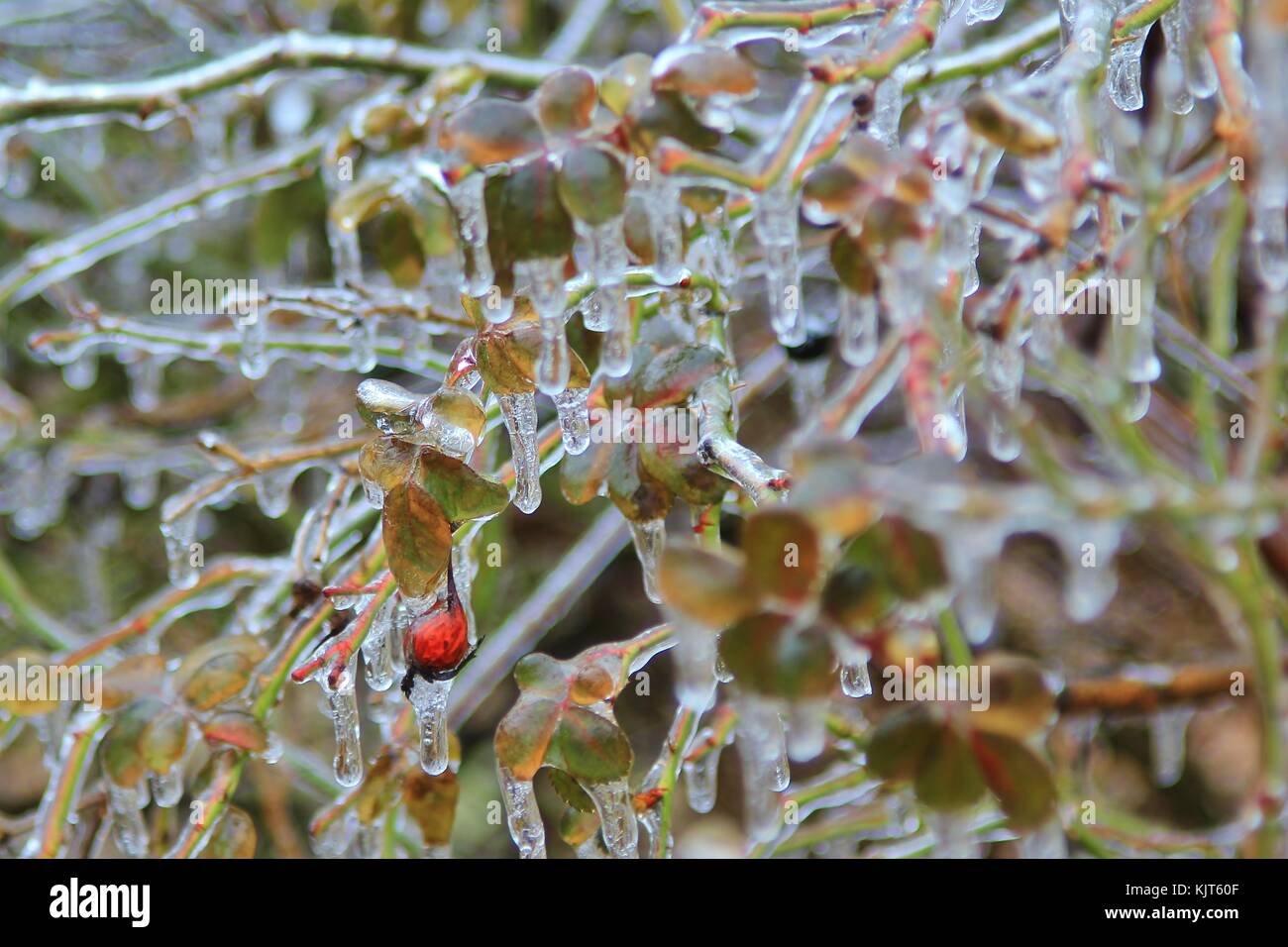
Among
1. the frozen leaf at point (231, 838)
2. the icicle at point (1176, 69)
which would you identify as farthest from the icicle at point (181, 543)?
the icicle at point (1176, 69)

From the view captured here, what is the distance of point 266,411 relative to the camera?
2.05m

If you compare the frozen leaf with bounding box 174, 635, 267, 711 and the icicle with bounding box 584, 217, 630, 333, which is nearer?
the icicle with bounding box 584, 217, 630, 333

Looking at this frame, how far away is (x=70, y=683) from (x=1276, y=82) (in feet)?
3.37

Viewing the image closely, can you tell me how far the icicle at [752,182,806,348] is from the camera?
700mm

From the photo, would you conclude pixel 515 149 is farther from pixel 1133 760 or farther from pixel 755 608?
pixel 1133 760

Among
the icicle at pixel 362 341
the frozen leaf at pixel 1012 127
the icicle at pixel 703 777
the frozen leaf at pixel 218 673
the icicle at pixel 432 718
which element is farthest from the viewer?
the icicle at pixel 362 341

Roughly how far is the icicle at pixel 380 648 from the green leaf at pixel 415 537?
0.38 ft

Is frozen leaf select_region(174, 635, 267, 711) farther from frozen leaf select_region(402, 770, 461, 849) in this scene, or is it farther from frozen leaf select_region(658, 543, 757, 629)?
frozen leaf select_region(658, 543, 757, 629)

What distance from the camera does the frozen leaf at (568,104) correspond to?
665 millimetres

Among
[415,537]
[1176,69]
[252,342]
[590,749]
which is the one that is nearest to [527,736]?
[590,749]

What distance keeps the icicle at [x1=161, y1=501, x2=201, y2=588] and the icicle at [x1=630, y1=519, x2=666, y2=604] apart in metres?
0.44

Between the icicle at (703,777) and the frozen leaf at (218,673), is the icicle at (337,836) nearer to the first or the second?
the frozen leaf at (218,673)

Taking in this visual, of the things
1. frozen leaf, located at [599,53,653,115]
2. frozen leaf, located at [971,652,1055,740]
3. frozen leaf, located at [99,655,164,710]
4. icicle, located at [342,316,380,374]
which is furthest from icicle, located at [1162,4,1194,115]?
frozen leaf, located at [99,655,164,710]
